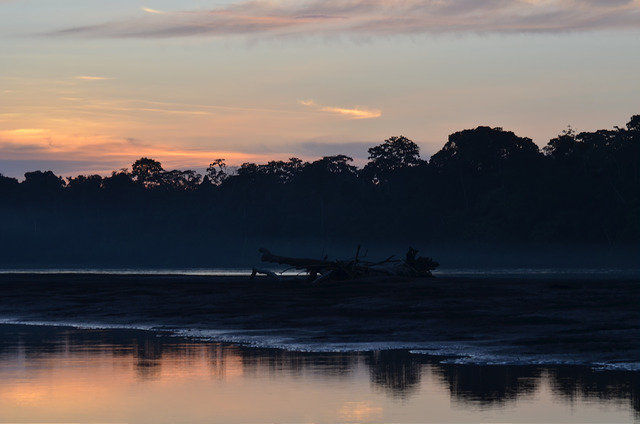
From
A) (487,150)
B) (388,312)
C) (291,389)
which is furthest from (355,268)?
Result: (487,150)

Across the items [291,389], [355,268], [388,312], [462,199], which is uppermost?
[462,199]

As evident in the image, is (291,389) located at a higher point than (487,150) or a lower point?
lower

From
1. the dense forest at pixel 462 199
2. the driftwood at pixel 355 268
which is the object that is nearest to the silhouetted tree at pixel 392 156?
the dense forest at pixel 462 199

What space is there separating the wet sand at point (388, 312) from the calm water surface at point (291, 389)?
285 centimetres

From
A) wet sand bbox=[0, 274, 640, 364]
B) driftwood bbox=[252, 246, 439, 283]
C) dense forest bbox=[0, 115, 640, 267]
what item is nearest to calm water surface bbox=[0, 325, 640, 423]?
wet sand bbox=[0, 274, 640, 364]

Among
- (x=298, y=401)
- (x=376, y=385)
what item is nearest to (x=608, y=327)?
(x=376, y=385)

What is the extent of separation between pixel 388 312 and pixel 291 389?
15.7 meters

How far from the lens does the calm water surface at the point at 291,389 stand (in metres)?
17.5

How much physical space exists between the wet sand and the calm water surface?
112 inches

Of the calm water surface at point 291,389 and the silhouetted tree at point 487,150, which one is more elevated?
the silhouetted tree at point 487,150

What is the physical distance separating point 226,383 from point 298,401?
2.78m

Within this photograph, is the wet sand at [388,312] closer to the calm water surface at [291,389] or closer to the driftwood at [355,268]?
the driftwood at [355,268]

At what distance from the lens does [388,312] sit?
3591cm

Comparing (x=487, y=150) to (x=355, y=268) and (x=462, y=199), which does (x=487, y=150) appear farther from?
(x=355, y=268)
